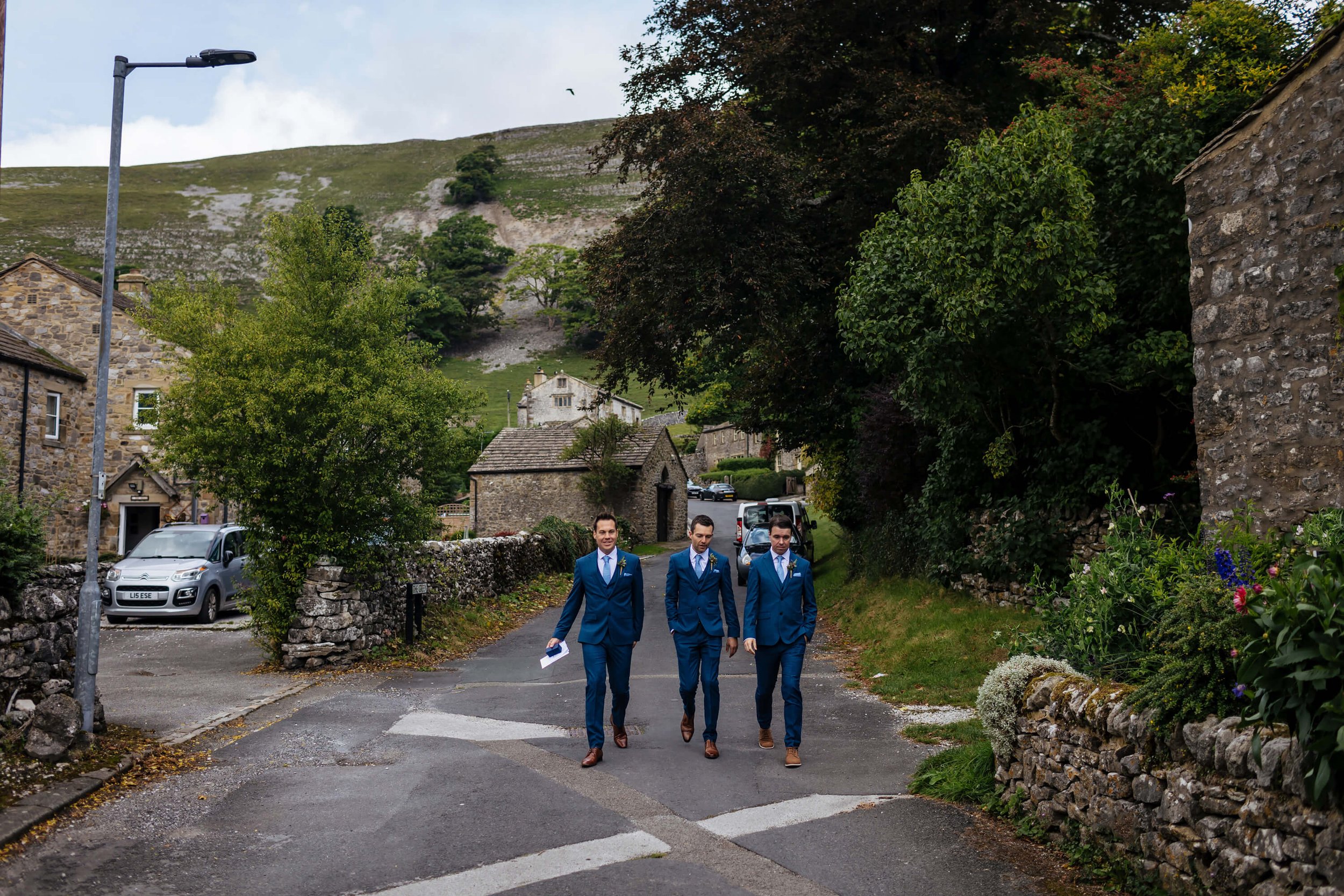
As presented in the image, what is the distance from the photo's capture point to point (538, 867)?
218 inches

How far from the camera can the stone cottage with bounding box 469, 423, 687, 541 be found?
4144 centimetres

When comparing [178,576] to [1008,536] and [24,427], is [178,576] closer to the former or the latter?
[24,427]

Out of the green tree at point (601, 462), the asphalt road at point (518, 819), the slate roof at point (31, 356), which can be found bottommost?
the asphalt road at point (518, 819)

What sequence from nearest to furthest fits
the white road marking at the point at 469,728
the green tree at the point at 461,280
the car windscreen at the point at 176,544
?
the white road marking at the point at 469,728, the car windscreen at the point at 176,544, the green tree at the point at 461,280

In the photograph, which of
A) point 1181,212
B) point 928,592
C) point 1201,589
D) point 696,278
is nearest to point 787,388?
point 696,278

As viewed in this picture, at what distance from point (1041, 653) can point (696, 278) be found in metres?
11.6

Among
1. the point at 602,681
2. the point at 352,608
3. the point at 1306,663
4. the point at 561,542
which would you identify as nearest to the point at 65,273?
the point at 561,542

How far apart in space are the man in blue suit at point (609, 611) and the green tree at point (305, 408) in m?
5.57

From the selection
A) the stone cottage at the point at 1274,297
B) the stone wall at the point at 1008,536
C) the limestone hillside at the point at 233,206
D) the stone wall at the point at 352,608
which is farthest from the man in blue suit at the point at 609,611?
the limestone hillside at the point at 233,206

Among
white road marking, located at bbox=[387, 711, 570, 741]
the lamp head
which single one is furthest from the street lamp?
white road marking, located at bbox=[387, 711, 570, 741]

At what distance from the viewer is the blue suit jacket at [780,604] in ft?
26.6

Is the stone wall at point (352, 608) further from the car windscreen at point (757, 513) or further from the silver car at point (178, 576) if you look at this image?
the car windscreen at point (757, 513)

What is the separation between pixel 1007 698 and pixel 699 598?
2.72m

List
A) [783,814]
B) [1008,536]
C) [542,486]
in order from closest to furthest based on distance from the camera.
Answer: [783,814] → [1008,536] → [542,486]
